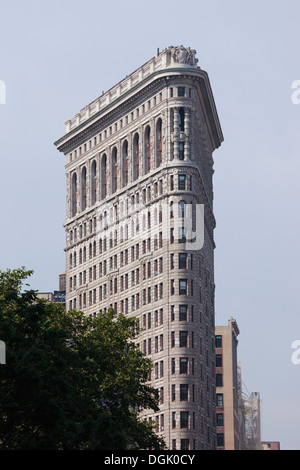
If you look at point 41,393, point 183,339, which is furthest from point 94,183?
point 41,393

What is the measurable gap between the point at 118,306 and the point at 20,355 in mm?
113648

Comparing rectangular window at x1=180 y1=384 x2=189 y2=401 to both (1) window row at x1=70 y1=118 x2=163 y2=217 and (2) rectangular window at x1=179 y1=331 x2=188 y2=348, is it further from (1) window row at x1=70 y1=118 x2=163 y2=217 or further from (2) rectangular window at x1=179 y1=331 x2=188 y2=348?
(1) window row at x1=70 y1=118 x2=163 y2=217

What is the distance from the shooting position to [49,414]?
62188 mm

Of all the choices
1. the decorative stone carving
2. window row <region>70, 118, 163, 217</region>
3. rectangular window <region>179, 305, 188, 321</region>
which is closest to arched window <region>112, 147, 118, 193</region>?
window row <region>70, 118, 163, 217</region>

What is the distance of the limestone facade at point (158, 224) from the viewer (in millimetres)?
159625

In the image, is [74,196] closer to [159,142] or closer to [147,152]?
[147,152]

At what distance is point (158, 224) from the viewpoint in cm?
16638

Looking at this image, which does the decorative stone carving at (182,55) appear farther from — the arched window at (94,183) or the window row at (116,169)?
the arched window at (94,183)

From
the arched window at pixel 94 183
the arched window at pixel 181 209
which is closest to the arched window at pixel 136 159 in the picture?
the arched window at pixel 94 183

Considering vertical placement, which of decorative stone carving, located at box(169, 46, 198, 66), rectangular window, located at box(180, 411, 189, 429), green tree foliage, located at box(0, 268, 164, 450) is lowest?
green tree foliage, located at box(0, 268, 164, 450)

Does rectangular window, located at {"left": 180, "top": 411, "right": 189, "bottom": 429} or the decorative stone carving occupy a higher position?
the decorative stone carving

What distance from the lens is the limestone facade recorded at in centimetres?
15962

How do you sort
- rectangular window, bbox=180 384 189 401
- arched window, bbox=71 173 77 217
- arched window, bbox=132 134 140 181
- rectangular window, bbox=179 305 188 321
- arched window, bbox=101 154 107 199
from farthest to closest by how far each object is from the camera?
arched window, bbox=71 173 77 217
arched window, bbox=101 154 107 199
arched window, bbox=132 134 140 181
rectangular window, bbox=179 305 188 321
rectangular window, bbox=180 384 189 401
